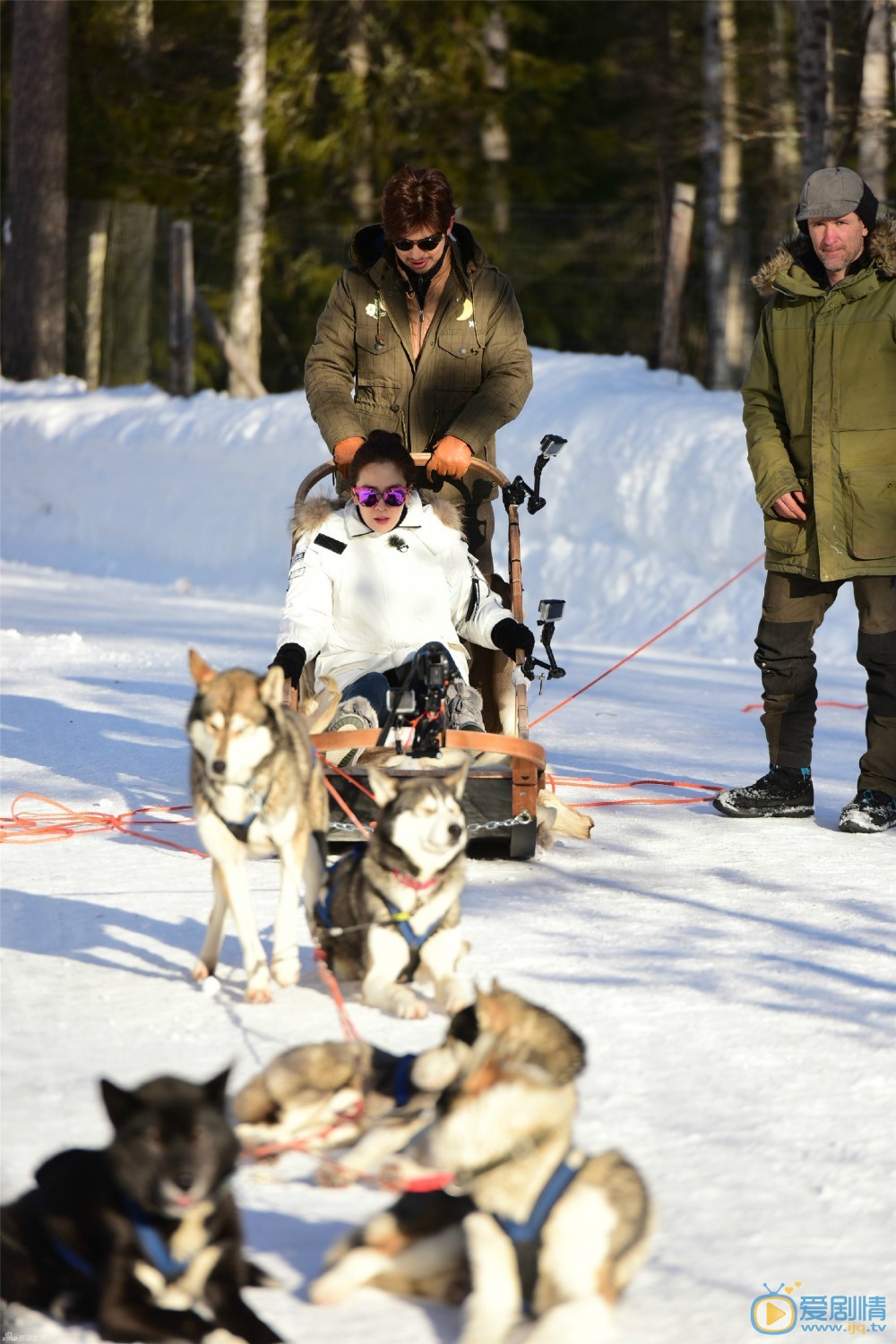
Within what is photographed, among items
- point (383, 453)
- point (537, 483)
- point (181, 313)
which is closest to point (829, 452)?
point (537, 483)

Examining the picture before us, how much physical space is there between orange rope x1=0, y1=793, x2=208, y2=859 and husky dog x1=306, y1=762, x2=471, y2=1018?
1447mm

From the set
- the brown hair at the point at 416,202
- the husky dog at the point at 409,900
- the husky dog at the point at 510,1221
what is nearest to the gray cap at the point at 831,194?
the brown hair at the point at 416,202

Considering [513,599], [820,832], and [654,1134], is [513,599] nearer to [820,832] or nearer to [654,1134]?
[820,832]

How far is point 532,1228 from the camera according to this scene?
218 centimetres

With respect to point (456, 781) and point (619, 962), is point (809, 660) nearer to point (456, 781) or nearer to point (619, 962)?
point (619, 962)

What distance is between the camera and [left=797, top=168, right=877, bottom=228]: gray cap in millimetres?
5055

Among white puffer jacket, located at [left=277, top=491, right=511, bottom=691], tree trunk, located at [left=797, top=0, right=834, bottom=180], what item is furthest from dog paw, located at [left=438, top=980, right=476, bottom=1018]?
tree trunk, located at [left=797, top=0, right=834, bottom=180]

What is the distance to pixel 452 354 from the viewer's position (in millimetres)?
5770

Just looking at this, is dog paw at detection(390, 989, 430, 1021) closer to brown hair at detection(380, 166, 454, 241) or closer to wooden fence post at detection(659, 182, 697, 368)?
brown hair at detection(380, 166, 454, 241)

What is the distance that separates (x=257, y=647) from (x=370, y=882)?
19.5ft

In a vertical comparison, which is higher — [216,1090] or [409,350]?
[409,350]

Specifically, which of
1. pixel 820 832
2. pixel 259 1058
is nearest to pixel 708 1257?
pixel 259 1058

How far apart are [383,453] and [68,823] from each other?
5.06 ft

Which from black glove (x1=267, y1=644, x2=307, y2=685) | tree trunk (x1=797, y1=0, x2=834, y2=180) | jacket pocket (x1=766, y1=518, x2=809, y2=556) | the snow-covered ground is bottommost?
the snow-covered ground
